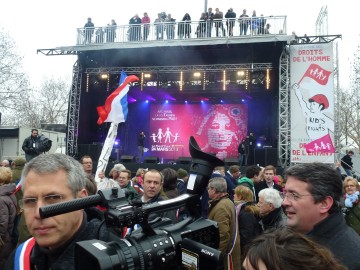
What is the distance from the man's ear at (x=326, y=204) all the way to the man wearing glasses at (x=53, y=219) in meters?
1.19

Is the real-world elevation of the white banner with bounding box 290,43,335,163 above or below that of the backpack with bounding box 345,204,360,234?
above

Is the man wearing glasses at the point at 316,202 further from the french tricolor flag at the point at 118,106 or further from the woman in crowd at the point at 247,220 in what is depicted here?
→ the french tricolor flag at the point at 118,106

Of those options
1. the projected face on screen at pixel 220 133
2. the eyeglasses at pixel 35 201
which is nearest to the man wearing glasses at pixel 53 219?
the eyeglasses at pixel 35 201

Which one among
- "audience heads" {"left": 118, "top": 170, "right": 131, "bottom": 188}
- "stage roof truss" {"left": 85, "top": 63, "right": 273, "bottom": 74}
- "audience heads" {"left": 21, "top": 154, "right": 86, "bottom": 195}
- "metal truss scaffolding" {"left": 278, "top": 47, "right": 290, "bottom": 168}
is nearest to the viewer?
"audience heads" {"left": 21, "top": 154, "right": 86, "bottom": 195}

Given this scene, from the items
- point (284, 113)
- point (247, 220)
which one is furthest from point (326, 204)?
point (284, 113)

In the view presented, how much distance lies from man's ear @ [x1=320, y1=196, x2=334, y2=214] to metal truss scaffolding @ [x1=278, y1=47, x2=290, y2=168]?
1157 centimetres

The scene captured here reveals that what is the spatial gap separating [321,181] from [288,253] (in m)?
1.05

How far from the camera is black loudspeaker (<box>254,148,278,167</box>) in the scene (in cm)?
1364

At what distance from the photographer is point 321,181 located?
204cm

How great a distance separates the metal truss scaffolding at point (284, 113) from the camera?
13.3 meters

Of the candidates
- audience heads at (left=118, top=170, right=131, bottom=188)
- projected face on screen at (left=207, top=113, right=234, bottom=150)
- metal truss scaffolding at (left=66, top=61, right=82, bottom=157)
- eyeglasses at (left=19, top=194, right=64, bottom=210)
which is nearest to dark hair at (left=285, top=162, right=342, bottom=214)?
eyeglasses at (left=19, top=194, right=64, bottom=210)

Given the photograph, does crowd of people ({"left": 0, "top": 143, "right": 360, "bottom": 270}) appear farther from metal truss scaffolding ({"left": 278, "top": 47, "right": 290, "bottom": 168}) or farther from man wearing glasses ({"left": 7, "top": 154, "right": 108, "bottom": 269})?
metal truss scaffolding ({"left": 278, "top": 47, "right": 290, "bottom": 168})

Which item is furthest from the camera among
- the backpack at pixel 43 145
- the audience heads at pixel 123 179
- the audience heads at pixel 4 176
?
the backpack at pixel 43 145

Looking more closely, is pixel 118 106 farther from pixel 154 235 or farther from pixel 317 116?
pixel 154 235
